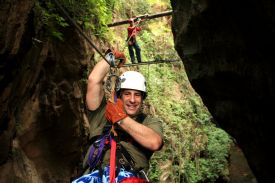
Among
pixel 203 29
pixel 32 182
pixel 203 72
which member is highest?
pixel 203 29

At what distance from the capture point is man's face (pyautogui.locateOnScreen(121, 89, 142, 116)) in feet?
14.2

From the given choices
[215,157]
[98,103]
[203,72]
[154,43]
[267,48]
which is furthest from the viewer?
[154,43]

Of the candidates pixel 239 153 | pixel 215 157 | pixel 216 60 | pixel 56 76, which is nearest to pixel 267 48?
pixel 216 60

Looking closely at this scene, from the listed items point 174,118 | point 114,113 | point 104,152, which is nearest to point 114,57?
point 114,113

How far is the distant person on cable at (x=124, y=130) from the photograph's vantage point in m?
3.87

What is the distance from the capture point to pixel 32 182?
5.72m

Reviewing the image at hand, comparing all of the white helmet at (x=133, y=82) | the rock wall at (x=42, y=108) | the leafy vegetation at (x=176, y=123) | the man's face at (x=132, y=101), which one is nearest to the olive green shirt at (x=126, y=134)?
the man's face at (x=132, y=101)

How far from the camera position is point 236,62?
3762 millimetres

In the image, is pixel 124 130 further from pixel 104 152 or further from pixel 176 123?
pixel 176 123

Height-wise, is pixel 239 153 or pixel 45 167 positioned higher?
pixel 45 167

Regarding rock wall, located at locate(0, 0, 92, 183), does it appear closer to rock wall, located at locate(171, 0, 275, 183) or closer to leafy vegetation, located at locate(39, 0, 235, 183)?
rock wall, located at locate(171, 0, 275, 183)

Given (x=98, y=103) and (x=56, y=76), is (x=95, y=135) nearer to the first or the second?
(x=98, y=103)

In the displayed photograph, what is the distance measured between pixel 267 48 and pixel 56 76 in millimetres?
3949

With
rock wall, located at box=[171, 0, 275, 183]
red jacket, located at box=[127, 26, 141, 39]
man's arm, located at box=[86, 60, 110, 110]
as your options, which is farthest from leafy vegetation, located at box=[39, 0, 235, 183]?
rock wall, located at box=[171, 0, 275, 183]
